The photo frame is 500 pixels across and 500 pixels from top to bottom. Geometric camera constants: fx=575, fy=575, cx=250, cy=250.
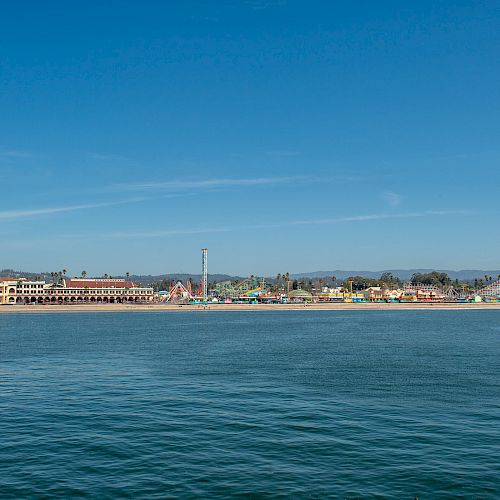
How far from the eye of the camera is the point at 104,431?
36031 millimetres

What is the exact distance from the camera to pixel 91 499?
984 inches

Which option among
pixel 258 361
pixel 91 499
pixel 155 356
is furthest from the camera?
pixel 155 356

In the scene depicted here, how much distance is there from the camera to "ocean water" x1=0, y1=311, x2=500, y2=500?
1058 inches

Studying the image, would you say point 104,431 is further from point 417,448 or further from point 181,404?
point 417,448

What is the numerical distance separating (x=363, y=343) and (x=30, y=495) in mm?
74527

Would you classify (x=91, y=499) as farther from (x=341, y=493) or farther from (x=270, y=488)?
(x=341, y=493)

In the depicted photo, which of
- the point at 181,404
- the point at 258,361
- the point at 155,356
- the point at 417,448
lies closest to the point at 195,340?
the point at 155,356

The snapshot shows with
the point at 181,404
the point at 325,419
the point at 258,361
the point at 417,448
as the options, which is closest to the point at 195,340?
the point at 258,361

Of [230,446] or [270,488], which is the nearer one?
[270,488]

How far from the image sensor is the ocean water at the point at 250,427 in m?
26.9

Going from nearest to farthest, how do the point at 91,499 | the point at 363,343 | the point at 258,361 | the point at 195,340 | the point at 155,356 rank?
1. the point at 91,499
2. the point at 258,361
3. the point at 155,356
4. the point at 363,343
5. the point at 195,340

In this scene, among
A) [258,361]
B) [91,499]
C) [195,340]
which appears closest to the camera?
[91,499]

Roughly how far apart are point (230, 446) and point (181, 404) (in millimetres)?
11880

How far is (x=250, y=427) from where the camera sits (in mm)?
36875
